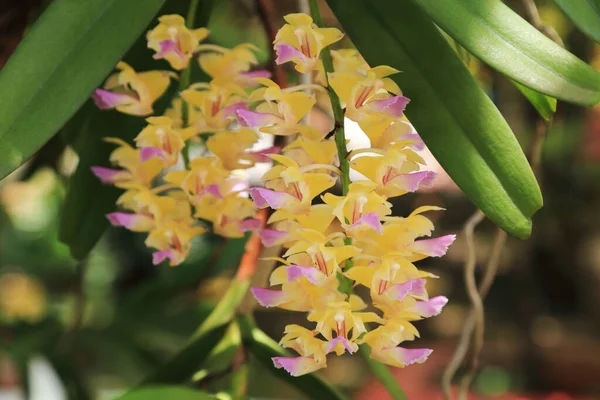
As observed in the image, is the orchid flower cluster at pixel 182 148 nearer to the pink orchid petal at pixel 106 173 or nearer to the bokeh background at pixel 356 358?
the pink orchid petal at pixel 106 173

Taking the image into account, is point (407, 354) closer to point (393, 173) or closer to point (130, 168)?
point (393, 173)

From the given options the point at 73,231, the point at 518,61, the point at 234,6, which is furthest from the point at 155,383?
the point at 234,6

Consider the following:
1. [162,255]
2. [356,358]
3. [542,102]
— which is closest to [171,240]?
[162,255]

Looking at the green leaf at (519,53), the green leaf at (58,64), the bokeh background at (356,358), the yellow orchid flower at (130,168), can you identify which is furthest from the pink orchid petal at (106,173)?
the bokeh background at (356,358)

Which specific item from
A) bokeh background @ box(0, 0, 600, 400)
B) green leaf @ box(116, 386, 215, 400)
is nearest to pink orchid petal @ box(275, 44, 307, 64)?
green leaf @ box(116, 386, 215, 400)

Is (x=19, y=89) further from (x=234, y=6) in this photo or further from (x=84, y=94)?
(x=234, y=6)

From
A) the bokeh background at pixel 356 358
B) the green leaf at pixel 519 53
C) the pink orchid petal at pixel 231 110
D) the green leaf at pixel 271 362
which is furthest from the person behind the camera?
the bokeh background at pixel 356 358

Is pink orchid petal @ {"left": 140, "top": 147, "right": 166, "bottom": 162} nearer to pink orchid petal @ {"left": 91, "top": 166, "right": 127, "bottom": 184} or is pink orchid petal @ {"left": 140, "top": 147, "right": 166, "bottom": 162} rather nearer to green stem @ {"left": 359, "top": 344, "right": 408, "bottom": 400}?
pink orchid petal @ {"left": 91, "top": 166, "right": 127, "bottom": 184}
